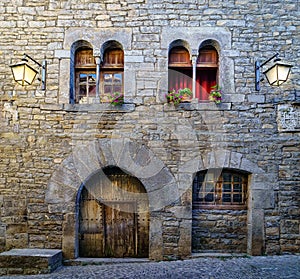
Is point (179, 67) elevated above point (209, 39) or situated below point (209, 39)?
below

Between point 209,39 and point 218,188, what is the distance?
2.64 m

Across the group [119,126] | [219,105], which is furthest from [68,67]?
[219,105]

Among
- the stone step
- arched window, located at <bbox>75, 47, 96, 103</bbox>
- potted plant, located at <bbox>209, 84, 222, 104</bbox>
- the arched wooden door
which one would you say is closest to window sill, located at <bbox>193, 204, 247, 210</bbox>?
the arched wooden door

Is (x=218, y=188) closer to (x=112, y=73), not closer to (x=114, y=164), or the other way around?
(x=114, y=164)

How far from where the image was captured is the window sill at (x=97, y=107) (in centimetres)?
478

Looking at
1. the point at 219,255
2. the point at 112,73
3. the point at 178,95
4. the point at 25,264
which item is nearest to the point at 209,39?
the point at 178,95

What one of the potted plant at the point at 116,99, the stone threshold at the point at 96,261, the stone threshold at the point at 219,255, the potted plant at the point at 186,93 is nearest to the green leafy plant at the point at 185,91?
the potted plant at the point at 186,93

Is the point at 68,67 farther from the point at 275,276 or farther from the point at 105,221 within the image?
the point at 275,276

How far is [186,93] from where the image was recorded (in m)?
4.72

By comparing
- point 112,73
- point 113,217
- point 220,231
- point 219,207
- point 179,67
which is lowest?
point 220,231

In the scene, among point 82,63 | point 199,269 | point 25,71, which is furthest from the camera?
point 82,63

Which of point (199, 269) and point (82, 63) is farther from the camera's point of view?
point (82, 63)

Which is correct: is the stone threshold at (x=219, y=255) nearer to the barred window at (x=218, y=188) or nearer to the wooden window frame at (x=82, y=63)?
the barred window at (x=218, y=188)

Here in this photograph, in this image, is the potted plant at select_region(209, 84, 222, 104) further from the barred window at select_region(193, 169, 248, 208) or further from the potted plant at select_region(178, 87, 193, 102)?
the barred window at select_region(193, 169, 248, 208)
